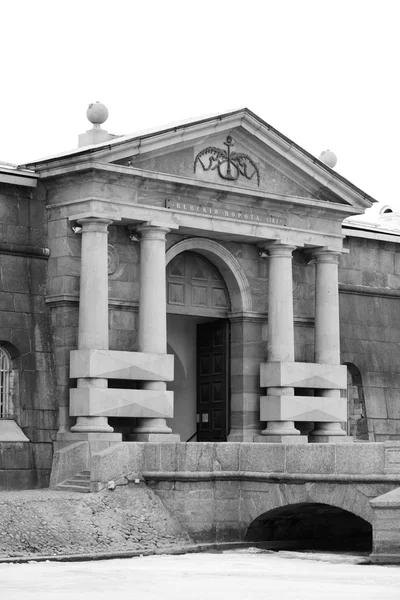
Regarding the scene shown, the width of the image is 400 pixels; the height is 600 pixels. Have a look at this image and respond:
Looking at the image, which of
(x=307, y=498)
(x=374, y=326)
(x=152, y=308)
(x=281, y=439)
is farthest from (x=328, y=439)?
(x=307, y=498)

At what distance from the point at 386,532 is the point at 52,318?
10.0 meters

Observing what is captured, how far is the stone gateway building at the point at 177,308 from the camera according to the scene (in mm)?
35219

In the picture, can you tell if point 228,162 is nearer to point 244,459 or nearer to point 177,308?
point 177,308

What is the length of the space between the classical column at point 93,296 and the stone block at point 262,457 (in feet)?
10.6

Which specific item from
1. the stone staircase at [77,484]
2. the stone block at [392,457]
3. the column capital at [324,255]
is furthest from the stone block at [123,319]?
the stone block at [392,457]

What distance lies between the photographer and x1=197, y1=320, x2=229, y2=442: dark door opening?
131 ft

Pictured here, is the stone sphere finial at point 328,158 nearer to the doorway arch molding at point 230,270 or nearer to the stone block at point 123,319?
the doorway arch molding at point 230,270

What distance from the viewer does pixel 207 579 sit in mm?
27547

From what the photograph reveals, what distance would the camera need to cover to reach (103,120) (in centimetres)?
3747

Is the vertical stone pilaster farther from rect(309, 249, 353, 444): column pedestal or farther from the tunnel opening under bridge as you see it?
the tunnel opening under bridge

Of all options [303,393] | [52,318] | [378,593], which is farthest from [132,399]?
[378,593]

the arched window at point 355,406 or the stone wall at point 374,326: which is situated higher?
the stone wall at point 374,326

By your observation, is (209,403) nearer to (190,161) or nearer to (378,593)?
(190,161)

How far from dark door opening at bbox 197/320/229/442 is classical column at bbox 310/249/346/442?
7.39 feet
